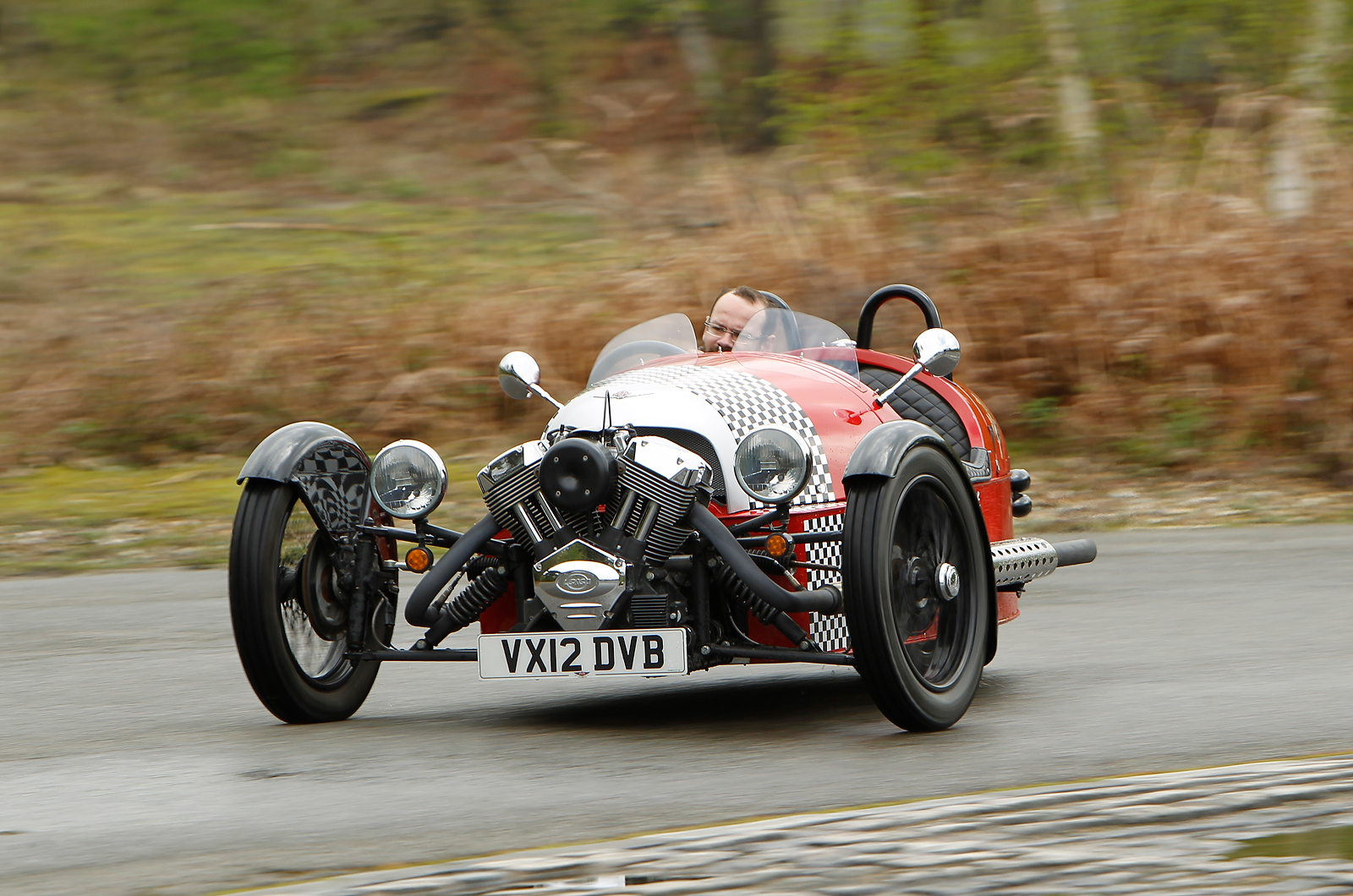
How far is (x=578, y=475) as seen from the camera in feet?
18.2

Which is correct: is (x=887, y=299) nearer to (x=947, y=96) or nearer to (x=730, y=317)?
(x=730, y=317)

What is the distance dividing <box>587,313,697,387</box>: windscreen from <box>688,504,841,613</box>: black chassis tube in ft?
4.20

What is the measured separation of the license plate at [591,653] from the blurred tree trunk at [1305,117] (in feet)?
38.1

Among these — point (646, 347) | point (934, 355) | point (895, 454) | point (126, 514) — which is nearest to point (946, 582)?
point (895, 454)

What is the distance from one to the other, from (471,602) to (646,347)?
1.45 metres

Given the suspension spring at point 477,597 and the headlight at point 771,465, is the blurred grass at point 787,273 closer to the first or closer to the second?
the suspension spring at point 477,597

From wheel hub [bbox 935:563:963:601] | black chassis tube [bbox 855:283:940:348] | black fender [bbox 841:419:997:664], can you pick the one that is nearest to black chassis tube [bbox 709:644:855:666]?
wheel hub [bbox 935:563:963:601]

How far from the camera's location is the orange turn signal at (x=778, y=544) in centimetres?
570

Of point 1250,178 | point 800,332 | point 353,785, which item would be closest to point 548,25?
point 1250,178

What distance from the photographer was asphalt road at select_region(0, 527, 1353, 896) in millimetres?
4379

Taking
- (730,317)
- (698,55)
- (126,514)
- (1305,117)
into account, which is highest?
(698,55)

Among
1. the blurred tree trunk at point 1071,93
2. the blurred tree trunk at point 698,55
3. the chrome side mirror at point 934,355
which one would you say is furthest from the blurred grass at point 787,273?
the chrome side mirror at point 934,355

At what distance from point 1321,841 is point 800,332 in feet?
11.3

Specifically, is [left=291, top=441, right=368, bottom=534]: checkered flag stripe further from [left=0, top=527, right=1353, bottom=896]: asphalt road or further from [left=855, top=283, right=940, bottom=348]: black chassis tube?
[left=855, top=283, right=940, bottom=348]: black chassis tube
